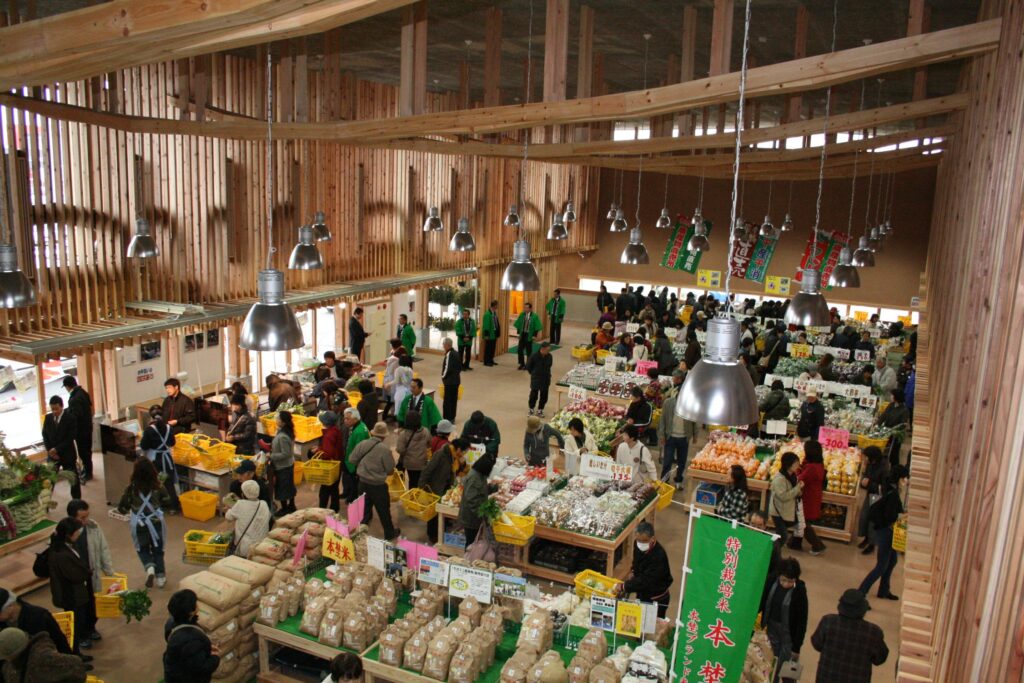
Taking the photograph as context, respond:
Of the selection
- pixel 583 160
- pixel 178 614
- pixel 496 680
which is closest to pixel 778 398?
pixel 583 160

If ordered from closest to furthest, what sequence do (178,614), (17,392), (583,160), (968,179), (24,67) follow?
(24,67) < (178,614) < (968,179) < (17,392) < (583,160)

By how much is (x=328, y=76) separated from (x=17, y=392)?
6380mm

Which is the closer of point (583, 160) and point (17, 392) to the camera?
point (17, 392)

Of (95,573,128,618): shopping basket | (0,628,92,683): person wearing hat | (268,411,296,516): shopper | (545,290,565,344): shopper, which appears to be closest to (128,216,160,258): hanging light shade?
(268,411,296,516): shopper

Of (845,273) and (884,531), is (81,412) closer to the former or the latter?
(884,531)

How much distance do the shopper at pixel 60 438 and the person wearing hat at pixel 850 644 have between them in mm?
8824

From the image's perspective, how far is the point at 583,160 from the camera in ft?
44.8

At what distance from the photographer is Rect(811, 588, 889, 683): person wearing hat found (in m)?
5.75

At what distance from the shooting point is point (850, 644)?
5.78 meters

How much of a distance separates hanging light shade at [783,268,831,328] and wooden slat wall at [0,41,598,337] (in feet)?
20.6

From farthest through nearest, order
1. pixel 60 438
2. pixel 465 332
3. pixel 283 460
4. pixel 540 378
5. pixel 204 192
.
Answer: pixel 465 332 → pixel 540 378 → pixel 204 192 → pixel 60 438 → pixel 283 460

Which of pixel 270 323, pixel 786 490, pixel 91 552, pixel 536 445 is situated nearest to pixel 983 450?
pixel 270 323

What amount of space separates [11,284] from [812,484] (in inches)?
333

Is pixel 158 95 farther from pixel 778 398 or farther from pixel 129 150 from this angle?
pixel 778 398
